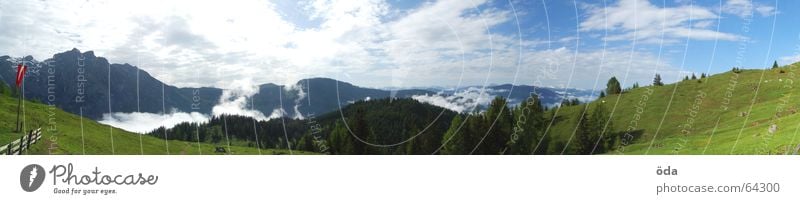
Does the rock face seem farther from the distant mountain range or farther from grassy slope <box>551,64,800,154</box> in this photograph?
grassy slope <box>551,64,800,154</box>

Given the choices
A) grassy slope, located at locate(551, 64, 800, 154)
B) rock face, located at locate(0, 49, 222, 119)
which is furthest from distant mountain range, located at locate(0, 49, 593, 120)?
grassy slope, located at locate(551, 64, 800, 154)

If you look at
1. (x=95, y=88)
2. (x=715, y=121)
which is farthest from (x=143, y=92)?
(x=715, y=121)

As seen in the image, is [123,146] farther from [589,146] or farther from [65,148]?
[589,146]

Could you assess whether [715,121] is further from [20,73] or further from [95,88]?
[20,73]

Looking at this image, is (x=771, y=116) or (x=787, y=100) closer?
(x=771, y=116)

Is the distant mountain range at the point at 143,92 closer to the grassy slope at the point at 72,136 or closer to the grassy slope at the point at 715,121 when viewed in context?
the grassy slope at the point at 72,136
